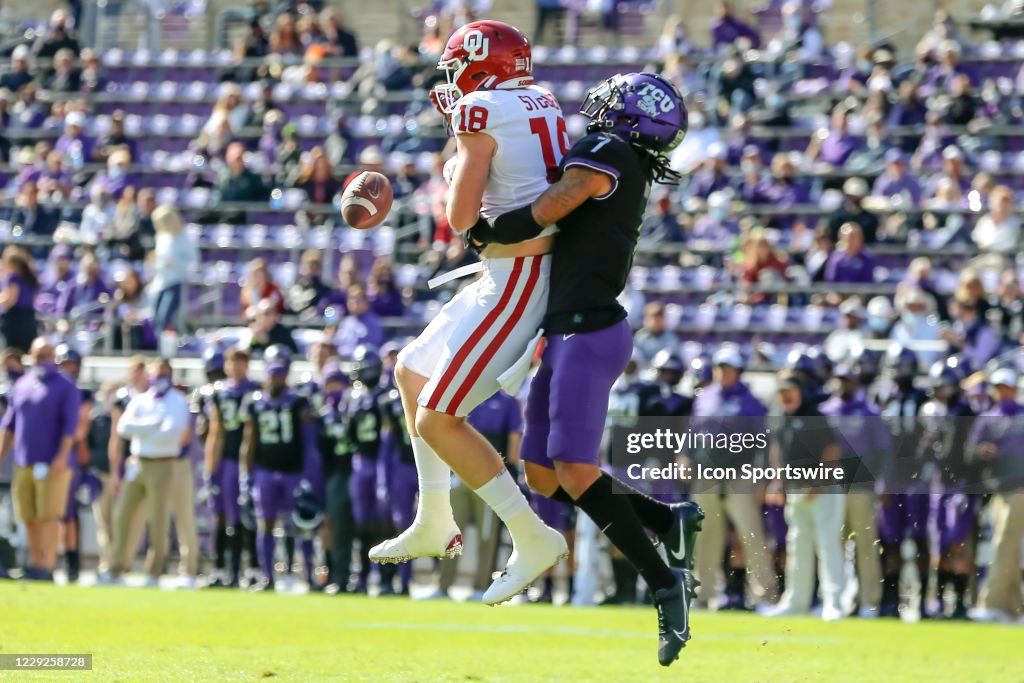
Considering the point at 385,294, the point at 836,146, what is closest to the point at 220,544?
the point at 385,294

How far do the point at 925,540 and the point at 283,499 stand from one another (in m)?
5.02

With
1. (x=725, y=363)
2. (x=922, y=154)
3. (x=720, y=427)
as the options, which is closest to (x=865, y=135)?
(x=922, y=154)

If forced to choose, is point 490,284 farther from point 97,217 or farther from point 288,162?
point 97,217

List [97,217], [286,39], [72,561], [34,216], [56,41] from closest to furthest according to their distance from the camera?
[72,561] → [97,217] → [34,216] → [286,39] → [56,41]

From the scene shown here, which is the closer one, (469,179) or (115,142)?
(469,179)

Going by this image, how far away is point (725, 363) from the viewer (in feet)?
41.6

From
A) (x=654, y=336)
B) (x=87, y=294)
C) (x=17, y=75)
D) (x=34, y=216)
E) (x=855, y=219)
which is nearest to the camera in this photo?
(x=654, y=336)

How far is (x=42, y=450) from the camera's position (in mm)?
14164

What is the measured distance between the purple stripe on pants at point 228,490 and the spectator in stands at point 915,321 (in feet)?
17.9

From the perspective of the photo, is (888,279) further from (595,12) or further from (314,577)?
(595,12)

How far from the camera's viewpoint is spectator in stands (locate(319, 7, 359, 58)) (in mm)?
21109

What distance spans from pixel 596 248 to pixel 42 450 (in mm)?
8937

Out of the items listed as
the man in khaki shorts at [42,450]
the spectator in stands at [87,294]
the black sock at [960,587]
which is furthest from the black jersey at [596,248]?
the spectator in stands at [87,294]

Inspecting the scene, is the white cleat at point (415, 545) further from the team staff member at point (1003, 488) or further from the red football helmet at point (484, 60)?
the team staff member at point (1003, 488)
